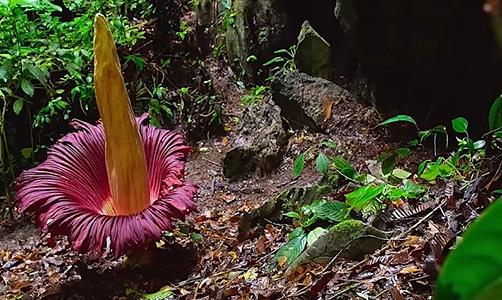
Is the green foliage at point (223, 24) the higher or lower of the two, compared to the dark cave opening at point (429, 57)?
higher

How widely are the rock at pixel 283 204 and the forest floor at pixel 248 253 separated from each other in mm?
37

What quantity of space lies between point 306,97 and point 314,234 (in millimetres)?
1301

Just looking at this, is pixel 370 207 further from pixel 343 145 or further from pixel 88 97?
pixel 88 97

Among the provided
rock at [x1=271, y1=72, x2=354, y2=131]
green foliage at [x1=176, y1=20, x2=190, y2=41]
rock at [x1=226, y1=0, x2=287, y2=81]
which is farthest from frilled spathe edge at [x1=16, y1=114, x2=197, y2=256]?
green foliage at [x1=176, y1=20, x2=190, y2=41]

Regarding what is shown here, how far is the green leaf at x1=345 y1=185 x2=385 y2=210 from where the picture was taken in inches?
75.4

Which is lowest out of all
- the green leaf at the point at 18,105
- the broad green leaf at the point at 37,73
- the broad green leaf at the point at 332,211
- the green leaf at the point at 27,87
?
the broad green leaf at the point at 332,211

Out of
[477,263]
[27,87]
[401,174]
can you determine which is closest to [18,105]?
[27,87]

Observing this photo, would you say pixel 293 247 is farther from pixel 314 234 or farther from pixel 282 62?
pixel 282 62

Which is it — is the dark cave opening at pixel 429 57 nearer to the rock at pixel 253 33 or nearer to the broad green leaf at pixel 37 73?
the rock at pixel 253 33

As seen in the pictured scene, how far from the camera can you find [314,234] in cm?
206

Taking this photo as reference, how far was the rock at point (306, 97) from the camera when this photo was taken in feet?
10.4

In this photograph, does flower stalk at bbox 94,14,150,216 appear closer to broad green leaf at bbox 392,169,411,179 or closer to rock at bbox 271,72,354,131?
broad green leaf at bbox 392,169,411,179

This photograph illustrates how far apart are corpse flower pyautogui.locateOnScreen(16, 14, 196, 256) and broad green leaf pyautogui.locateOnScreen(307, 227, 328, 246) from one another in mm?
424

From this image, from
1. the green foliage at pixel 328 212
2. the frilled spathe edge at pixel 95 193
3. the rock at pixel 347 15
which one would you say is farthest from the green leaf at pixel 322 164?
the rock at pixel 347 15
